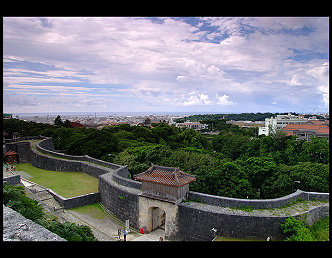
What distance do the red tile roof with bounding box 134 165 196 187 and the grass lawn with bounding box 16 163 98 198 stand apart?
21.1 feet

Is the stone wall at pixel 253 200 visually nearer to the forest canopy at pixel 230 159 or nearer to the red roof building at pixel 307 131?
the forest canopy at pixel 230 159

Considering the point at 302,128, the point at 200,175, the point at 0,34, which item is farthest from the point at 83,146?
the point at 302,128

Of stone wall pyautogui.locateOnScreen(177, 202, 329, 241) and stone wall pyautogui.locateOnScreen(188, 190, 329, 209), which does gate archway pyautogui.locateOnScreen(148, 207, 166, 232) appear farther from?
stone wall pyautogui.locateOnScreen(188, 190, 329, 209)

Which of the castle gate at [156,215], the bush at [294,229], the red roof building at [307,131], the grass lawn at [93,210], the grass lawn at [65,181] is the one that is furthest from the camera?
the red roof building at [307,131]

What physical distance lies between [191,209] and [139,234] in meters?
3.64

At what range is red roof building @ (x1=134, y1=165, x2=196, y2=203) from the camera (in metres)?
13.3

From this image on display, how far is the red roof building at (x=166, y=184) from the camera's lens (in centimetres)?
1331

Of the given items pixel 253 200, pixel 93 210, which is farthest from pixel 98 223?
pixel 253 200

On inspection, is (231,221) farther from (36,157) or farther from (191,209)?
(36,157)

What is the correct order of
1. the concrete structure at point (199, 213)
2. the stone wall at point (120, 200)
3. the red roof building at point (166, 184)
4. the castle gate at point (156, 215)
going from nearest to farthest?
the concrete structure at point (199, 213), the red roof building at point (166, 184), the castle gate at point (156, 215), the stone wall at point (120, 200)

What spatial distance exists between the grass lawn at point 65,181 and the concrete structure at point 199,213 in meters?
1.70

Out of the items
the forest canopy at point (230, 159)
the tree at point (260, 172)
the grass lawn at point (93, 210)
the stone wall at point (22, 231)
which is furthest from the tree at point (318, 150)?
the stone wall at point (22, 231)

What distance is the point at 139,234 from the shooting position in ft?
46.9

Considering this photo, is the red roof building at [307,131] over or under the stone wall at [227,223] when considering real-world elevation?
over
